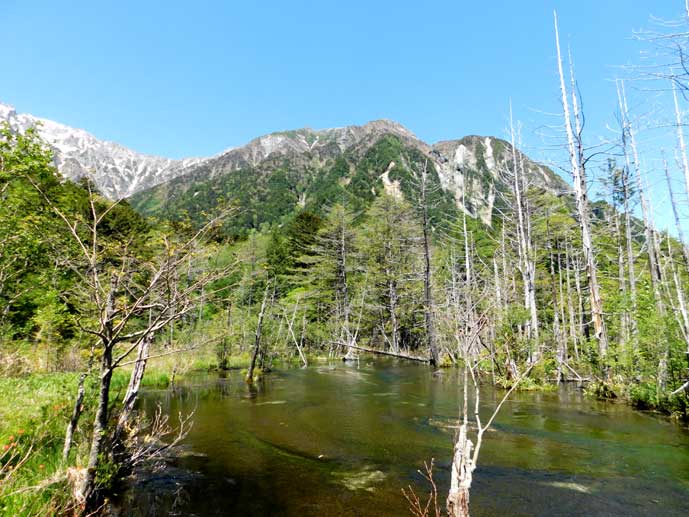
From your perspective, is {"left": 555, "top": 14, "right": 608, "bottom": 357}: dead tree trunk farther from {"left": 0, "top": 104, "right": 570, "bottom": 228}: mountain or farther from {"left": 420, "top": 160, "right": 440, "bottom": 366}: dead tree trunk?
{"left": 0, "top": 104, "right": 570, "bottom": 228}: mountain

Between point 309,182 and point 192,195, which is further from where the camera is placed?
point 309,182

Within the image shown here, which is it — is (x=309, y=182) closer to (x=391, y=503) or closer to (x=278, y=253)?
(x=278, y=253)

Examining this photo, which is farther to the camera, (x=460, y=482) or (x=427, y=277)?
(x=427, y=277)

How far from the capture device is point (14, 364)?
1070 cm

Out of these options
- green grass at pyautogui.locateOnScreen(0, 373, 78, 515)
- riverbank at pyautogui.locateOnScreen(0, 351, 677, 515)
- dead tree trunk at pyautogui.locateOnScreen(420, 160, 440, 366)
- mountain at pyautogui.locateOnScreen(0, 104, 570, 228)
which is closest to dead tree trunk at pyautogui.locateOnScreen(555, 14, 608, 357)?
riverbank at pyautogui.locateOnScreen(0, 351, 677, 515)

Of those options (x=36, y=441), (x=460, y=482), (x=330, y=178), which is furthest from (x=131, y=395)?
(x=330, y=178)

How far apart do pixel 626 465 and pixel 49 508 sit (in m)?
8.39

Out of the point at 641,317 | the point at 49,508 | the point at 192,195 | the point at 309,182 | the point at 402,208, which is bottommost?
the point at 49,508

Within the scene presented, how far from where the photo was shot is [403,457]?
727 centimetres

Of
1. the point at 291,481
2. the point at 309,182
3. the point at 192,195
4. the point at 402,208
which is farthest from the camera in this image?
the point at 309,182

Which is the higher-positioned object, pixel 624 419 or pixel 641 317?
pixel 641 317

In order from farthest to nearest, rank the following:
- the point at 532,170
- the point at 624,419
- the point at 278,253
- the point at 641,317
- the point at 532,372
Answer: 1. the point at 278,253
2. the point at 532,170
3. the point at 532,372
4. the point at 641,317
5. the point at 624,419

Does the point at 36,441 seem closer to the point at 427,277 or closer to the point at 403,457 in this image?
the point at 403,457

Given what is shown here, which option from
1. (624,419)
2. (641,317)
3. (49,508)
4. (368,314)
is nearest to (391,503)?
(49,508)
